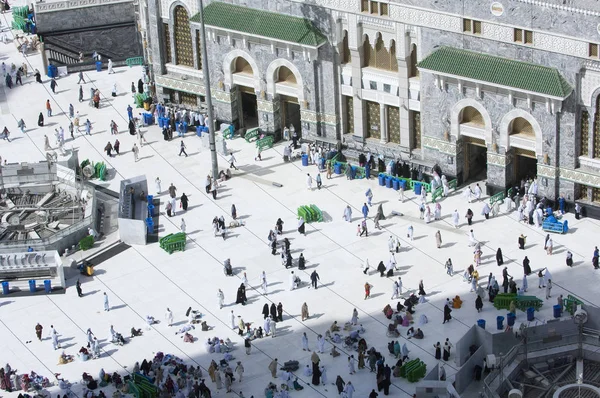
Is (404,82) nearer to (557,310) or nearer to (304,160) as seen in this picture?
(304,160)

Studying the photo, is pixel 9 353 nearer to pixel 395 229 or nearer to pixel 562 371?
pixel 395 229

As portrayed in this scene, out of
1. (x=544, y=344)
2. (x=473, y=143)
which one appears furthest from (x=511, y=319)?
(x=473, y=143)

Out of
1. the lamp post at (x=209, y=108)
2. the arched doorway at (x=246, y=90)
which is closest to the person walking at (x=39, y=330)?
the lamp post at (x=209, y=108)

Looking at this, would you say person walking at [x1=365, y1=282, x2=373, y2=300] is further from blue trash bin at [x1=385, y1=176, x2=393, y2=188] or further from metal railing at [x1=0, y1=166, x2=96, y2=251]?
metal railing at [x1=0, y1=166, x2=96, y2=251]

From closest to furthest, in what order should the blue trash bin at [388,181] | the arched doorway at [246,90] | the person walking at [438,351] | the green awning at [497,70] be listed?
the person walking at [438,351] → the green awning at [497,70] → the blue trash bin at [388,181] → the arched doorway at [246,90]

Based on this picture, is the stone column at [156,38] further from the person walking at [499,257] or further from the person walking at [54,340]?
the person walking at [499,257]

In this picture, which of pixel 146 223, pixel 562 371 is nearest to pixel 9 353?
pixel 146 223
